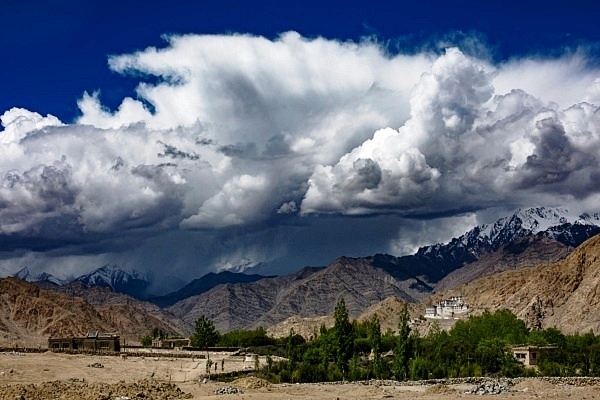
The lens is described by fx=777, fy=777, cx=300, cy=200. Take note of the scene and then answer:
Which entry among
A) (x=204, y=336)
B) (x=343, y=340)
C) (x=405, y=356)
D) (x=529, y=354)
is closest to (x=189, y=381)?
(x=343, y=340)

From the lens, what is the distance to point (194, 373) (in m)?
97.5

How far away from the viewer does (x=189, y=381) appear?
8538 centimetres

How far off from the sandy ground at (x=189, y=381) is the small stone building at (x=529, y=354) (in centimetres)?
3377

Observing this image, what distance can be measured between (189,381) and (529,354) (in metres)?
63.0

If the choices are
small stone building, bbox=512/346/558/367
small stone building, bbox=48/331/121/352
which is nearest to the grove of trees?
small stone building, bbox=512/346/558/367

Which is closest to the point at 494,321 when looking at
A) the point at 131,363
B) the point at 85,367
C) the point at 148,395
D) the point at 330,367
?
the point at 330,367

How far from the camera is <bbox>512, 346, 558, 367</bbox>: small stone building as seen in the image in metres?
124

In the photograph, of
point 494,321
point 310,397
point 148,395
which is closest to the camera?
point 148,395

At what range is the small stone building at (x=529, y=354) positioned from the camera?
124 m

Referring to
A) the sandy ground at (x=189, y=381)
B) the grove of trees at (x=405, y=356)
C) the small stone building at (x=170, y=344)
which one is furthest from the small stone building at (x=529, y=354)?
the small stone building at (x=170, y=344)

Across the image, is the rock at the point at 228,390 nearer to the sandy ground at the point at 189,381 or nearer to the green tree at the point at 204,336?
the sandy ground at the point at 189,381

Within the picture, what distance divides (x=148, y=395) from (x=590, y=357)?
82.2m

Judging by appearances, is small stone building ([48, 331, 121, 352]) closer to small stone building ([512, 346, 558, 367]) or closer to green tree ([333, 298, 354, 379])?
green tree ([333, 298, 354, 379])

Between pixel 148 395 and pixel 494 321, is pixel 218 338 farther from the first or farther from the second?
pixel 148 395
